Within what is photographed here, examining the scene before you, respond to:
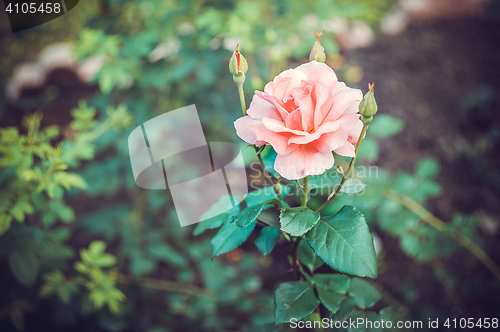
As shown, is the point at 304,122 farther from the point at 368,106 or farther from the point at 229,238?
the point at 229,238

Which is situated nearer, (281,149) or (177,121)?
(281,149)

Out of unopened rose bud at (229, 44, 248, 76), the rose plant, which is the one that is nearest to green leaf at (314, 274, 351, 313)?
the rose plant

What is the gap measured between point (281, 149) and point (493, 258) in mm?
1715

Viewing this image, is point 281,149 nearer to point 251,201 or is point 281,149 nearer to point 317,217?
point 317,217

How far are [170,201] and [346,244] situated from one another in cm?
133

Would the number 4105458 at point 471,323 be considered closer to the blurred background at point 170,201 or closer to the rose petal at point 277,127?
the blurred background at point 170,201

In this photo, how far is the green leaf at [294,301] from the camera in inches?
21.8

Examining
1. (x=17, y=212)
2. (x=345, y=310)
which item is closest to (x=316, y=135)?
(x=345, y=310)

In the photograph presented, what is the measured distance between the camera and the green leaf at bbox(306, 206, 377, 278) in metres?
0.46

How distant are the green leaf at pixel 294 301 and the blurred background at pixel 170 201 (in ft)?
0.85

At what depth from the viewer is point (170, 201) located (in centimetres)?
167

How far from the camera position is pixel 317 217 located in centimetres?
51

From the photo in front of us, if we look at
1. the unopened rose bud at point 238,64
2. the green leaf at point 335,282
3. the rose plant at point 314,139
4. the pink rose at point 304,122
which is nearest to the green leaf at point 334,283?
the green leaf at point 335,282

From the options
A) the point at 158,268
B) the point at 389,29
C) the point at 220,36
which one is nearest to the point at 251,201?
the point at 220,36
